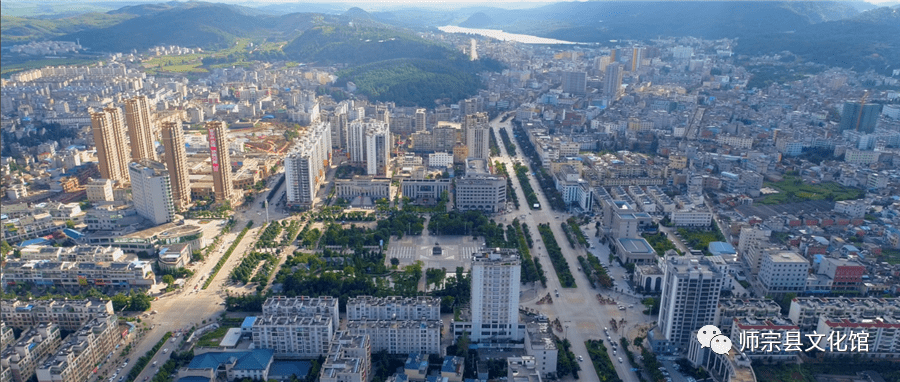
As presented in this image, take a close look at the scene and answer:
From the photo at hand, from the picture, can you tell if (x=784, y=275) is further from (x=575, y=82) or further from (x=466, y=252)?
(x=575, y=82)

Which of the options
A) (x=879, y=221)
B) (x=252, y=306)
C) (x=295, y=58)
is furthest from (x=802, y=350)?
(x=295, y=58)

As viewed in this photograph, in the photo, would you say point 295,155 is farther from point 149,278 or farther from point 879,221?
point 879,221

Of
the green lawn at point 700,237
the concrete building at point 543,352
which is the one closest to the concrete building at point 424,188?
the green lawn at point 700,237

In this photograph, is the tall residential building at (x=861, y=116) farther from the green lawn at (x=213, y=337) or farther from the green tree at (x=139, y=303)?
the green tree at (x=139, y=303)

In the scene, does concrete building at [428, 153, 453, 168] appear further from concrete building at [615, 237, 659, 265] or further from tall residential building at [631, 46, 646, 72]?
tall residential building at [631, 46, 646, 72]

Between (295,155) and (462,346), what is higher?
(295,155)

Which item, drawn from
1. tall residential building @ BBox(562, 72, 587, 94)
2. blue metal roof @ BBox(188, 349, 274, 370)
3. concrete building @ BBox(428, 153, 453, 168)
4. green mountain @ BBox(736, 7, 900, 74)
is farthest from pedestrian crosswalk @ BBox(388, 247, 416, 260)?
green mountain @ BBox(736, 7, 900, 74)

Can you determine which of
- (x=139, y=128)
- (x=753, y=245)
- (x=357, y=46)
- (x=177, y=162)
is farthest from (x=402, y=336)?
(x=357, y=46)
